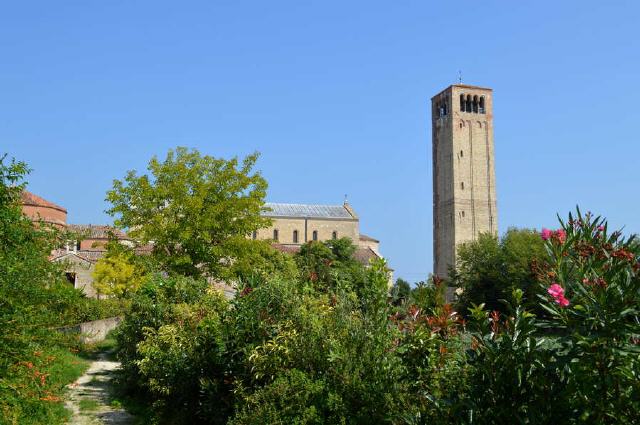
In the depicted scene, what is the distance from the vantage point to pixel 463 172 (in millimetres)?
72250

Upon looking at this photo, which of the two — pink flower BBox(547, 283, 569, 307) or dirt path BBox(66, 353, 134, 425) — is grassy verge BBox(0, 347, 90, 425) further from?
pink flower BBox(547, 283, 569, 307)

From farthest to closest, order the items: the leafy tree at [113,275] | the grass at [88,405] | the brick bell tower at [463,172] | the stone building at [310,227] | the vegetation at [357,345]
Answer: the stone building at [310,227]
the brick bell tower at [463,172]
the leafy tree at [113,275]
the grass at [88,405]
the vegetation at [357,345]

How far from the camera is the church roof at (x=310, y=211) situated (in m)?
78.2

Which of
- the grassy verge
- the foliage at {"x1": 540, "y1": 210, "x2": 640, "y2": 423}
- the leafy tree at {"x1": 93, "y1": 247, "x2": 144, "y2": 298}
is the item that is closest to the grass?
the grassy verge

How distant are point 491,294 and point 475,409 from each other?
40.6m

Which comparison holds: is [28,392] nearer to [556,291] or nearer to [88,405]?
[88,405]

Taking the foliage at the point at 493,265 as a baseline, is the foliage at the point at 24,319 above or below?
below

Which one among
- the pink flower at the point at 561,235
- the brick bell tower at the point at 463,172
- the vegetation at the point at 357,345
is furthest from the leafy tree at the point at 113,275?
the brick bell tower at the point at 463,172

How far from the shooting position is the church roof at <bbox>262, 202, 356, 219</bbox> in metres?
78.2

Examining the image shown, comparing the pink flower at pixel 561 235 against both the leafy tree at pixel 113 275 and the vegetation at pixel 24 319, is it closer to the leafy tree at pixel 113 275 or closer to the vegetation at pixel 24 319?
the vegetation at pixel 24 319

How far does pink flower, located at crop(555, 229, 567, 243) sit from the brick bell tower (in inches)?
2641

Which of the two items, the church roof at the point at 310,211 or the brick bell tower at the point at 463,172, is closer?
the brick bell tower at the point at 463,172

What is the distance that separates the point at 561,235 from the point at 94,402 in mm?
10928

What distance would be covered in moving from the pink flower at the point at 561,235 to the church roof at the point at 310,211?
7342 centimetres
